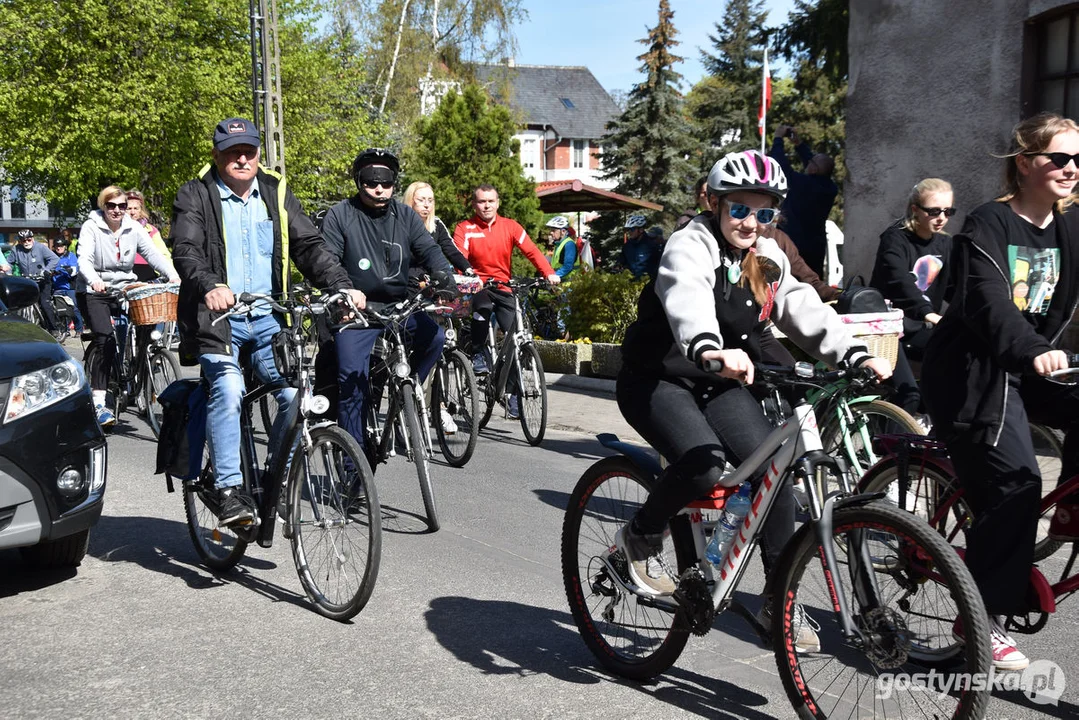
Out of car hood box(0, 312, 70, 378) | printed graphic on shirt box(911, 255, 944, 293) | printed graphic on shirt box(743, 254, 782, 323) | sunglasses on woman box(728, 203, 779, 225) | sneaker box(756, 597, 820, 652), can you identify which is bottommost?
sneaker box(756, 597, 820, 652)

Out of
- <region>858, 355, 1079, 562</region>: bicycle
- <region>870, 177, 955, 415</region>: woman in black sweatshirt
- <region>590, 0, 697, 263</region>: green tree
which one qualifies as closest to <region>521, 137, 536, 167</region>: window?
<region>590, 0, 697, 263</region>: green tree

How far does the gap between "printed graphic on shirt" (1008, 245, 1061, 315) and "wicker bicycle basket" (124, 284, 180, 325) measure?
673cm

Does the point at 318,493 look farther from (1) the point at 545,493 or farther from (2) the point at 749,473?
(1) the point at 545,493

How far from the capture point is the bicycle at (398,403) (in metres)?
6.36

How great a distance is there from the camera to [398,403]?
22.1ft

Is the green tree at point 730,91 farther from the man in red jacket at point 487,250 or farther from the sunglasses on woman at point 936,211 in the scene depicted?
the sunglasses on woman at point 936,211

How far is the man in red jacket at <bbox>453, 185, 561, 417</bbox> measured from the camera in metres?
9.74

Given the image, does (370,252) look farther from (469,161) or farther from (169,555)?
(469,161)

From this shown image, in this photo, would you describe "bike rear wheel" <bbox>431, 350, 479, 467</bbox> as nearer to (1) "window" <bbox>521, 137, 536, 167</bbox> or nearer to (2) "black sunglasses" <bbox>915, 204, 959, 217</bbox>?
(2) "black sunglasses" <bbox>915, 204, 959, 217</bbox>

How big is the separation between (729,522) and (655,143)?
147 ft

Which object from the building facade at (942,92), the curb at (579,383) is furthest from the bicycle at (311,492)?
the building facade at (942,92)

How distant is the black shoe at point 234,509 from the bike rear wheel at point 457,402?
9.93 ft

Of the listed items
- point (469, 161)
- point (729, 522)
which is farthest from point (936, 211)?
point (469, 161)

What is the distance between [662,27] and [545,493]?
147 ft
